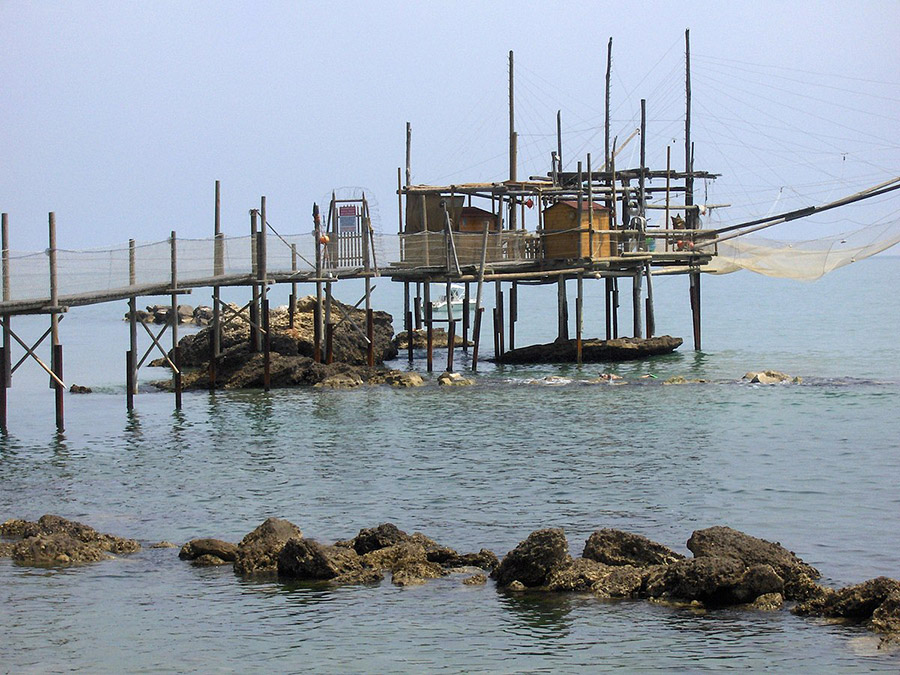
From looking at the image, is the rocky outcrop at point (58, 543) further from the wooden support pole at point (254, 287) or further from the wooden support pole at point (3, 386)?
the wooden support pole at point (254, 287)

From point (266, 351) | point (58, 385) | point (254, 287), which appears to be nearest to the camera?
point (58, 385)

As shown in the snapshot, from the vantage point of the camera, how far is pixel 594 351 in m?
43.0

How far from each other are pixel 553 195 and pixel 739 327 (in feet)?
142

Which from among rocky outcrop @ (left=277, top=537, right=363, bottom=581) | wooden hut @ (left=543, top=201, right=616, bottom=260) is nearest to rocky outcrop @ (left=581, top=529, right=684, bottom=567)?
rocky outcrop @ (left=277, top=537, right=363, bottom=581)

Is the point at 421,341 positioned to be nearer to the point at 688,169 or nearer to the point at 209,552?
the point at 688,169

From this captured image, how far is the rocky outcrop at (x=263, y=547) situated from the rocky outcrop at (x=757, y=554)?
198 inches

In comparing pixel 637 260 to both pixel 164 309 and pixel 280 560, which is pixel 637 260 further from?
pixel 164 309

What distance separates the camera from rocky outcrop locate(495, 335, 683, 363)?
4288 centimetres

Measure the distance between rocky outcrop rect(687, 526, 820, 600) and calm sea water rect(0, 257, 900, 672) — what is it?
2.18ft

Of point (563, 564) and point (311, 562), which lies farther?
point (311, 562)

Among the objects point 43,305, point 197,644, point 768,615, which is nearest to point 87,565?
point 197,644

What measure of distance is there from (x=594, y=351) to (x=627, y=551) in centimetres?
2792

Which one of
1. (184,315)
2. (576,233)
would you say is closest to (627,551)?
(576,233)

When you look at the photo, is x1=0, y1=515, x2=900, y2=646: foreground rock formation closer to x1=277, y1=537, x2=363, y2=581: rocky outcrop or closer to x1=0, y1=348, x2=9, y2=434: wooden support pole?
x1=277, y1=537, x2=363, y2=581: rocky outcrop
